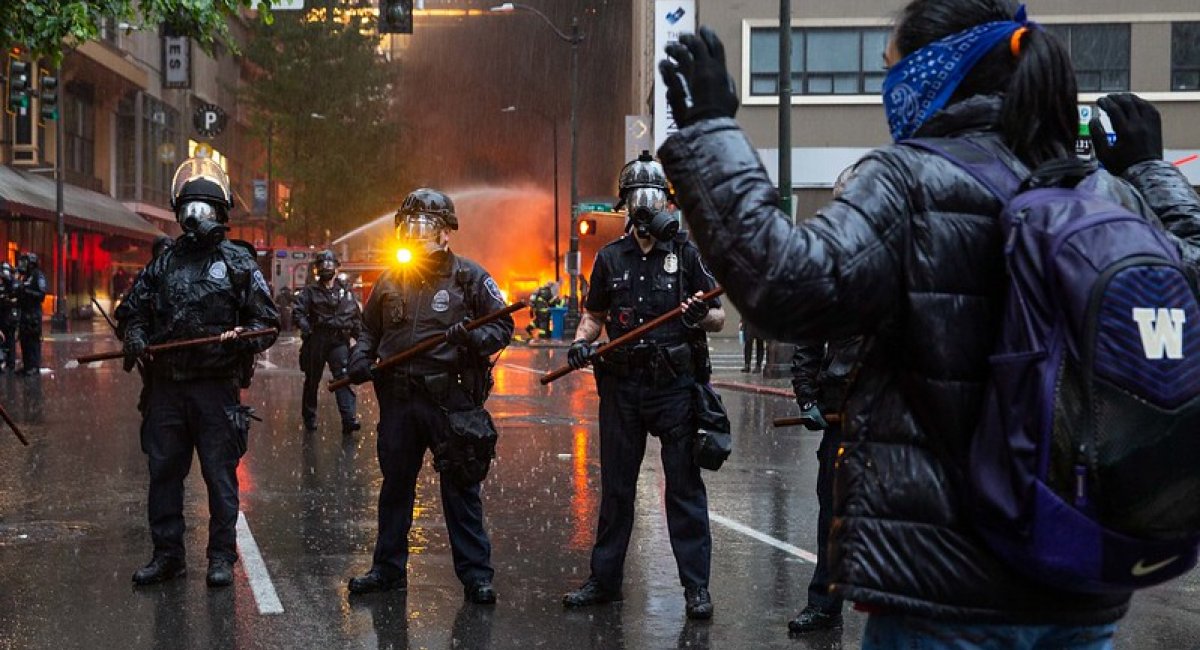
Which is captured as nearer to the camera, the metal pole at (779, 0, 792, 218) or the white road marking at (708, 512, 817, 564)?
the white road marking at (708, 512, 817, 564)

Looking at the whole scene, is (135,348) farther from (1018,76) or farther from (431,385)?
(1018,76)

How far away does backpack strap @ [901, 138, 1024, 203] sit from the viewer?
2.31 meters

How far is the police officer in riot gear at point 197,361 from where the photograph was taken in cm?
675

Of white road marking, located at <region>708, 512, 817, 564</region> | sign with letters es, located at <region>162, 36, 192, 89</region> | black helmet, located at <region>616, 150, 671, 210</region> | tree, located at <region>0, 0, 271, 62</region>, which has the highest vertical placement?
sign with letters es, located at <region>162, 36, 192, 89</region>

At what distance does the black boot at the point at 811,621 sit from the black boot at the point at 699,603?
0.36m

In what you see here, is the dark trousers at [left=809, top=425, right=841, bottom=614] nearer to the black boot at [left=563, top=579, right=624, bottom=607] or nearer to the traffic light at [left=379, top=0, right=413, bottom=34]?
the black boot at [left=563, top=579, right=624, bottom=607]

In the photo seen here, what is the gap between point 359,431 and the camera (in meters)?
13.9

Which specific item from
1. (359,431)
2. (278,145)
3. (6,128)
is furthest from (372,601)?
(278,145)

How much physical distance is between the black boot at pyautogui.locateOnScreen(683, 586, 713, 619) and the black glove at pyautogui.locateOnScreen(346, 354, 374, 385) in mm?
1877

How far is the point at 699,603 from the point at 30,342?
1789 centimetres

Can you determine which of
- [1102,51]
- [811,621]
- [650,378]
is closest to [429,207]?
[650,378]

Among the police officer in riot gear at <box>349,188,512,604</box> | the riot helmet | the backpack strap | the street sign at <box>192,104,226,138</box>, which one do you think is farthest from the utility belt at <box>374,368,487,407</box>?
the street sign at <box>192,104,226,138</box>

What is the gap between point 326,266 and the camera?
1482 cm

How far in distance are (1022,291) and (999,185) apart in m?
0.27
